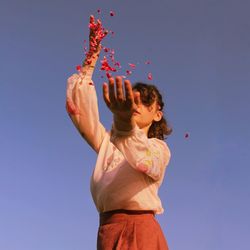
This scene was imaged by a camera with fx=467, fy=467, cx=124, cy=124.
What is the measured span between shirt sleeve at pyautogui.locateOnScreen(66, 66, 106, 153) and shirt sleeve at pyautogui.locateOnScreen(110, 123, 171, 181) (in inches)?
14.2

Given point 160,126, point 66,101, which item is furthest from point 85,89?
point 160,126

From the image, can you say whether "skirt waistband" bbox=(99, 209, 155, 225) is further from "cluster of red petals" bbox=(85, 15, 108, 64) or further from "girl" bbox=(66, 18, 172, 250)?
"cluster of red petals" bbox=(85, 15, 108, 64)

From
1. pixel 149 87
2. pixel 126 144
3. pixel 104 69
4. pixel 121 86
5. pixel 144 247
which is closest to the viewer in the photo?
pixel 121 86

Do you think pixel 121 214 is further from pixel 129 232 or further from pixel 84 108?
pixel 84 108

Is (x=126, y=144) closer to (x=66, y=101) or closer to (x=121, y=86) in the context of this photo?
(x=121, y=86)

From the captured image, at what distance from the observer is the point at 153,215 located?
7.32ft

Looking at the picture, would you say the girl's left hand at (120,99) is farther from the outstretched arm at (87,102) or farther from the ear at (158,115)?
the ear at (158,115)

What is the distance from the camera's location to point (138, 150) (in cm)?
197

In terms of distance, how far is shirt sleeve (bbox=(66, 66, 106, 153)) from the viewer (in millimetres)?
2361

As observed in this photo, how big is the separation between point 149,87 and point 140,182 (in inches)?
26.7

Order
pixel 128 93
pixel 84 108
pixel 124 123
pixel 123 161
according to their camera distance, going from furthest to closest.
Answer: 1. pixel 84 108
2. pixel 123 161
3. pixel 124 123
4. pixel 128 93

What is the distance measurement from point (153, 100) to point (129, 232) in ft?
2.61

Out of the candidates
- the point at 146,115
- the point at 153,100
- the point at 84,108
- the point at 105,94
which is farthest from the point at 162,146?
the point at 105,94

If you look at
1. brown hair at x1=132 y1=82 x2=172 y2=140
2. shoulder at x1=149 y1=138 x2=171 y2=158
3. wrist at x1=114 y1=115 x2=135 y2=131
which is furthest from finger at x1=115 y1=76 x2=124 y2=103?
brown hair at x1=132 y1=82 x2=172 y2=140
